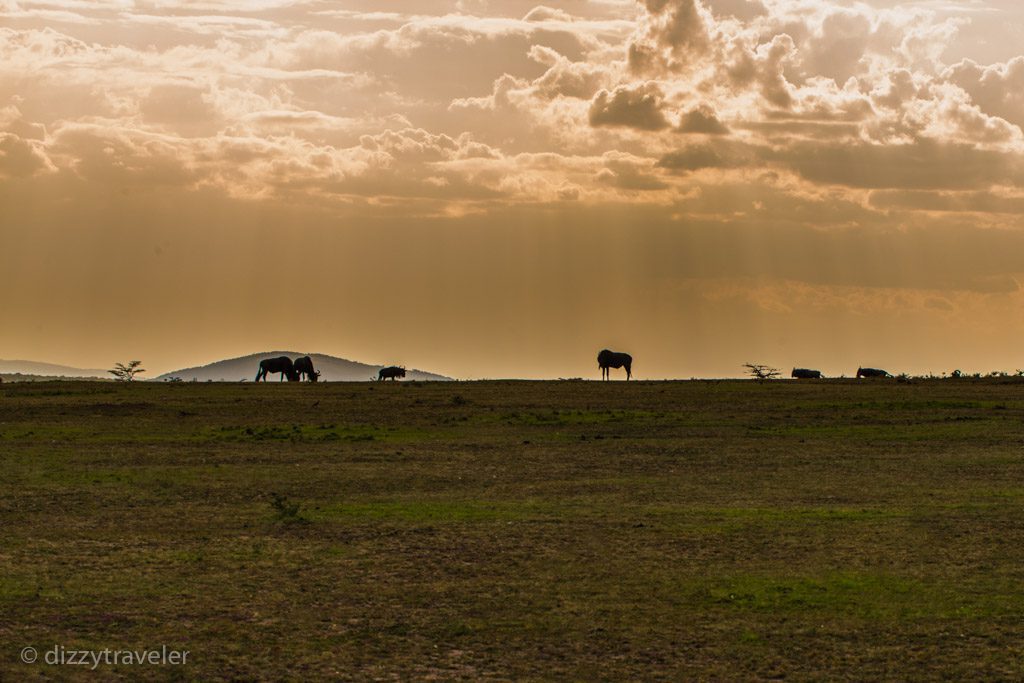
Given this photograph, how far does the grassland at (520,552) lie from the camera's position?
14.5 metres

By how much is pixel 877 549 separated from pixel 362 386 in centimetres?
4017

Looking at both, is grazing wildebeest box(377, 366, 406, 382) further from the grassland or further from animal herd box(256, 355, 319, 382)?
the grassland

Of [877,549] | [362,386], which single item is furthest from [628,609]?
[362,386]

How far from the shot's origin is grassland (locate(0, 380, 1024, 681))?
14469 mm

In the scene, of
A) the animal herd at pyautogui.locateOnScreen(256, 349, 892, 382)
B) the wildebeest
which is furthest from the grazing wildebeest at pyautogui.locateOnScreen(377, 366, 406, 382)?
the wildebeest

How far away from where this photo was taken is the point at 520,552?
1984 centimetres

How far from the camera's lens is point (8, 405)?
48062 mm

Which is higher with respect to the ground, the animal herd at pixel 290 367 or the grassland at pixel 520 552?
the animal herd at pixel 290 367

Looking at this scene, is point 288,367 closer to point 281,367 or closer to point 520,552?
point 281,367

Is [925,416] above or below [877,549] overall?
above

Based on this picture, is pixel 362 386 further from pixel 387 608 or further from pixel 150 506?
pixel 387 608

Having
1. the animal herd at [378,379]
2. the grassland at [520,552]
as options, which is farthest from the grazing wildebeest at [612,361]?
the grassland at [520,552]

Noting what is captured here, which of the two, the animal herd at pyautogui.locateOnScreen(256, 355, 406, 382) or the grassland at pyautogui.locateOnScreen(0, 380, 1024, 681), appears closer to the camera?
the grassland at pyautogui.locateOnScreen(0, 380, 1024, 681)

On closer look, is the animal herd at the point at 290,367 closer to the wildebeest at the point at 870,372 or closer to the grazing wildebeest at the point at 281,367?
the grazing wildebeest at the point at 281,367
